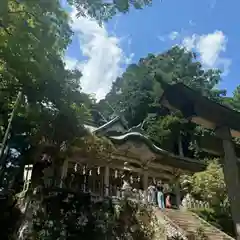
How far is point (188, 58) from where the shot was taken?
44750mm

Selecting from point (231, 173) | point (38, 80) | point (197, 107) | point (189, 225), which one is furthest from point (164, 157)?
point (197, 107)

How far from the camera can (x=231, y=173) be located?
4.61 meters

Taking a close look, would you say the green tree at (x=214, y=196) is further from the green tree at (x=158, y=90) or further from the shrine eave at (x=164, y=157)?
the green tree at (x=158, y=90)

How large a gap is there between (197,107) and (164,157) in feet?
54.4

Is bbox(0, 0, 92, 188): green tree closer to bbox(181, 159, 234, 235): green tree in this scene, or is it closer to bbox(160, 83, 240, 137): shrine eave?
bbox(160, 83, 240, 137): shrine eave

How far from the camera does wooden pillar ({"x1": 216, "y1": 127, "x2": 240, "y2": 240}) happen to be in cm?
439

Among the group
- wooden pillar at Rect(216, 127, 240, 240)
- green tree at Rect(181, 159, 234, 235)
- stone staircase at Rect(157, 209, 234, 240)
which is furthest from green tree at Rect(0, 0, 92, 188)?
green tree at Rect(181, 159, 234, 235)

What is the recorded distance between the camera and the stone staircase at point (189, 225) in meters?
13.5

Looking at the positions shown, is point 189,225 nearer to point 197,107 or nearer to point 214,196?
point 214,196

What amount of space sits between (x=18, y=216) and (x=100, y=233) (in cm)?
339

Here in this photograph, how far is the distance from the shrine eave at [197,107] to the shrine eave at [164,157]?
13924 millimetres

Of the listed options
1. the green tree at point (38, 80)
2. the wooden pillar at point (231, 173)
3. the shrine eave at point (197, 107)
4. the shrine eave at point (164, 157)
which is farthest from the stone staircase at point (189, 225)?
the shrine eave at point (197, 107)

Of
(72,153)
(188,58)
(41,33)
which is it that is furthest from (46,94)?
(188,58)

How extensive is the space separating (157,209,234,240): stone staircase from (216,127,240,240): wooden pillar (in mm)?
9098
